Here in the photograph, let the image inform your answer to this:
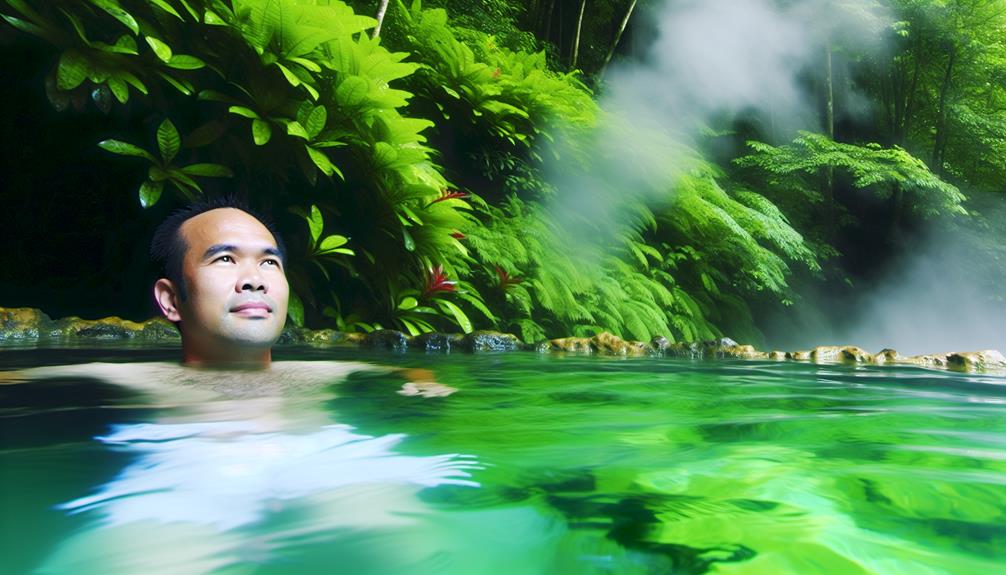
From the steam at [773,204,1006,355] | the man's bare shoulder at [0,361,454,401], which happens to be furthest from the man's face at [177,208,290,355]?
the steam at [773,204,1006,355]

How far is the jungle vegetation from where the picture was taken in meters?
4.68

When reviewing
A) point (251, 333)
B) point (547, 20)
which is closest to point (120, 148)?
point (251, 333)

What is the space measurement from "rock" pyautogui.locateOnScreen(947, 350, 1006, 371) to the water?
251 centimetres

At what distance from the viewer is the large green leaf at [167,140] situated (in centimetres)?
462

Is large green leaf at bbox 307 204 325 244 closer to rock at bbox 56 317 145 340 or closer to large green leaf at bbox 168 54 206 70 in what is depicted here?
large green leaf at bbox 168 54 206 70

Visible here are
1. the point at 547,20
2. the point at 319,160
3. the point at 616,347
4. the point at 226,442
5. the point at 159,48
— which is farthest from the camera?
the point at 547,20

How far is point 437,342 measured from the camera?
4.95 metres

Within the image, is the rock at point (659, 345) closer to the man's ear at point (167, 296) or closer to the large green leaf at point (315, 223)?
the large green leaf at point (315, 223)

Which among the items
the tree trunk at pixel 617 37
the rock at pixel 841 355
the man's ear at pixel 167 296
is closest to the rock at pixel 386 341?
the man's ear at pixel 167 296

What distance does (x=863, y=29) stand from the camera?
1219cm

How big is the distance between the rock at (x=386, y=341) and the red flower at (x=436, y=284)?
2.80 ft

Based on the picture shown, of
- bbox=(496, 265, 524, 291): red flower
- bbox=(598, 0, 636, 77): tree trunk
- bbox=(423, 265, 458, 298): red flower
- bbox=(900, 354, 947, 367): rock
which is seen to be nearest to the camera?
bbox=(900, 354, 947, 367): rock

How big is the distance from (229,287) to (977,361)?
438 centimetres

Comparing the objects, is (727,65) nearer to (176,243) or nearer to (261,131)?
(261,131)
